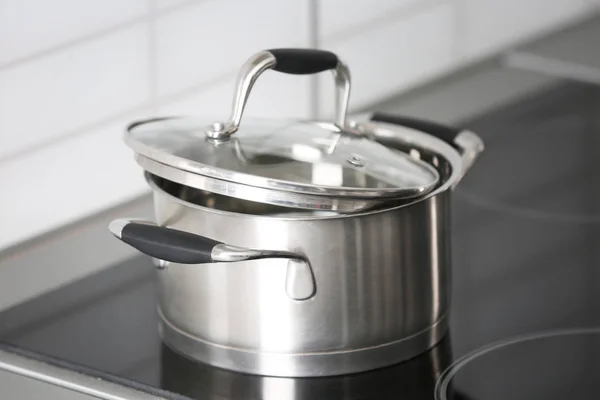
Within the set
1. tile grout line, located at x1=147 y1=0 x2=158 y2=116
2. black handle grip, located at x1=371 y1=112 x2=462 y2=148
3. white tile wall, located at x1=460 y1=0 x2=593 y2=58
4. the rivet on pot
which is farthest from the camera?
white tile wall, located at x1=460 y1=0 x2=593 y2=58

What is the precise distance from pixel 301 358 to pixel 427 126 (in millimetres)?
257

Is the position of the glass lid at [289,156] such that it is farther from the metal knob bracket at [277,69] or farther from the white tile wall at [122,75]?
the white tile wall at [122,75]

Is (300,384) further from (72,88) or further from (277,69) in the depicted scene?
(72,88)

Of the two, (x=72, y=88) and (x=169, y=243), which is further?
(x=72, y=88)

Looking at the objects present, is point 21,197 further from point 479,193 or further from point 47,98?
point 479,193

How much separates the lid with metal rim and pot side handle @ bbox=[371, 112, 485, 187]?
0.06 m

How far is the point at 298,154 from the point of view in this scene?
82 centimetres

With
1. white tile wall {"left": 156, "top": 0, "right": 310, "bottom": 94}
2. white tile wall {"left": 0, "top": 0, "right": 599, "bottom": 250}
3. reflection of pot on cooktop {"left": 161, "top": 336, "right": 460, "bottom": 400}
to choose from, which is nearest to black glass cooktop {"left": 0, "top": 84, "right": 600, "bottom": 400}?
reflection of pot on cooktop {"left": 161, "top": 336, "right": 460, "bottom": 400}

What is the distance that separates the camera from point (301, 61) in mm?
832

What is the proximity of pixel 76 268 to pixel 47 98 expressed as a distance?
0.14 m

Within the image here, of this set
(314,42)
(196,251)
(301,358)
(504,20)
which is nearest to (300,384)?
(301,358)

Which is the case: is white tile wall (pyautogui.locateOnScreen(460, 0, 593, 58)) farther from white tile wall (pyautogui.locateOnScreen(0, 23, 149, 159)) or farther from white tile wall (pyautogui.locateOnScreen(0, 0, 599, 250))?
white tile wall (pyautogui.locateOnScreen(0, 23, 149, 159))

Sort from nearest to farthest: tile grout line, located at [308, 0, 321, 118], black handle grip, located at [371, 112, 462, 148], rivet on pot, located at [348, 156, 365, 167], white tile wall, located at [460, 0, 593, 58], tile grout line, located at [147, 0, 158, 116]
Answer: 1. rivet on pot, located at [348, 156, 365, 167]
2. black handle grip, located at [371, 112, 462, 148]
3. tile grout line, located at [147, 0, 158, 116]
4. tile grout line, located at [308, 0, 321, 118]
5. white tile wall, located at [460, 0, 593, 58]

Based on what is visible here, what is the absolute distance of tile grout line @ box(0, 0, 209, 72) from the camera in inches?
37.3
